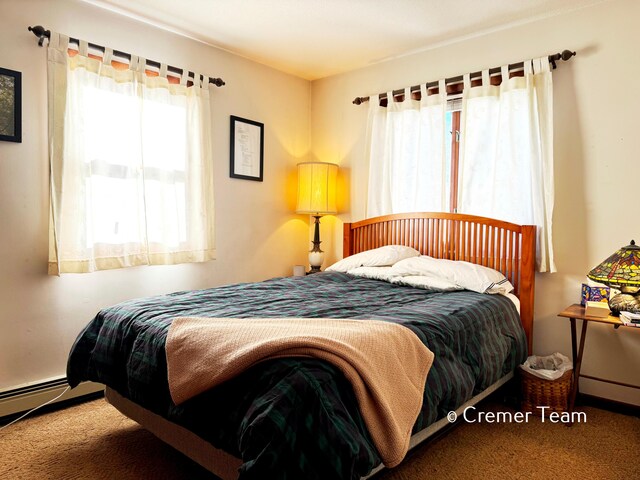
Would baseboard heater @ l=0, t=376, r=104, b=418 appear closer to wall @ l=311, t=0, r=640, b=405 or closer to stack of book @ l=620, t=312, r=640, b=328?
wall @ l=311, t=0, r=640, b=405

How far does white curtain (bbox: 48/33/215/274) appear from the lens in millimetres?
2633

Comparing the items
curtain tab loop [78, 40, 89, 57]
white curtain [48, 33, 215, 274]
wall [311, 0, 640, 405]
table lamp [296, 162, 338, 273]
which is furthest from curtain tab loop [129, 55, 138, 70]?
wall [311, 0, 640, 405]

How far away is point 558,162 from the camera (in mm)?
2889

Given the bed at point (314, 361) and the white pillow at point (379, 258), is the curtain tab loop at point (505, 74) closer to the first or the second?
the bed at point (314, 361)

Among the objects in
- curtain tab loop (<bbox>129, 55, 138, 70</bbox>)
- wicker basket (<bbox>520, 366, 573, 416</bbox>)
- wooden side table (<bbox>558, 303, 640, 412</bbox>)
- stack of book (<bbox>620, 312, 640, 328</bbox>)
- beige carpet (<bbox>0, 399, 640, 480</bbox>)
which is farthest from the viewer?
curtain tab loop (<bbox>129, 55, 138, 70</bbox>)

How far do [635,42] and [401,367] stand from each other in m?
2.40

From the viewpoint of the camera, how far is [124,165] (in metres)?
2.90

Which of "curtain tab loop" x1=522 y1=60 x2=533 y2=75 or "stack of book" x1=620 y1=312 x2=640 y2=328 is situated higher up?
"curtain tab loop" x1=522 y1=60 x2=533 y2=75

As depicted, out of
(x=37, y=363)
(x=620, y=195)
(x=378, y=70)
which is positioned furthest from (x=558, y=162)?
Result: (x=37, y=363)

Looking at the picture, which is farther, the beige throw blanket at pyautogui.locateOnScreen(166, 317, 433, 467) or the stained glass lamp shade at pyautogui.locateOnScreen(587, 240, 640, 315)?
the stained glass lamp shade at pyautogui.locateOnScreen(587, 240, 640, 315)

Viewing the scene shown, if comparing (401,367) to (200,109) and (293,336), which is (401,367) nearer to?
(293,336)

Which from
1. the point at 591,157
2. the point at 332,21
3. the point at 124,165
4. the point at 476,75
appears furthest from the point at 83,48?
the point at 591,157

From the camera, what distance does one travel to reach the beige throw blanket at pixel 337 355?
1.47 metres

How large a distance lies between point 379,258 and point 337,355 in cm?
188
